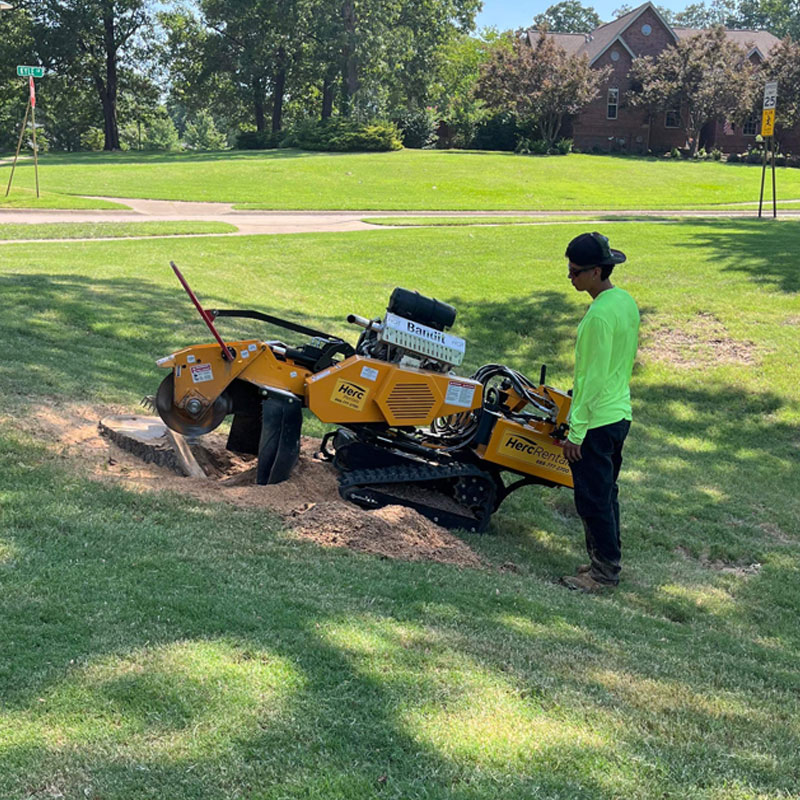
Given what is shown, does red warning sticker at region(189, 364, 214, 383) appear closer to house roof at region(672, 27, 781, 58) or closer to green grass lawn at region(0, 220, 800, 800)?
green grass lawn at region(0, 220, 800, 800)

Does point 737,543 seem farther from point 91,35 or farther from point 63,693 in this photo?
point 91,35

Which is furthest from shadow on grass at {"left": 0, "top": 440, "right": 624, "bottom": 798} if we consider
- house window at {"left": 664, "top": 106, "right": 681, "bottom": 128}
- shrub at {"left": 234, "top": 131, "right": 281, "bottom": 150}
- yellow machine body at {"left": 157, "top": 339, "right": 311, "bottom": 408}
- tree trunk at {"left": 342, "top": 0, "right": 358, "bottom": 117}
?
house window at {"left": 664, "top": 106, "right": 681, "bottom": 128}

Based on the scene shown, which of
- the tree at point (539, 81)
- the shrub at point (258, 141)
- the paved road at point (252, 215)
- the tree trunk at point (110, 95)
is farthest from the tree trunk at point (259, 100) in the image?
the paved road at point (252, 215)

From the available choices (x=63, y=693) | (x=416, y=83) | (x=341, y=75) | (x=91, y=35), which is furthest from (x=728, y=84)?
(x=63, y=693)

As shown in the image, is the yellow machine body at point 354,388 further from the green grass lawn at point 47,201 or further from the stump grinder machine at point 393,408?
the green grass lawn at point 47,201

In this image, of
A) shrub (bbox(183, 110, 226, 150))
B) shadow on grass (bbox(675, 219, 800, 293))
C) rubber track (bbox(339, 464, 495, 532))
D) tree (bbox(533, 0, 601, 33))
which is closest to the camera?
rubber track (bbox(339, 464, 495, 532))

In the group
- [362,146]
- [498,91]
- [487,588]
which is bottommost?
[487,588]

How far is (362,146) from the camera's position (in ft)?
160

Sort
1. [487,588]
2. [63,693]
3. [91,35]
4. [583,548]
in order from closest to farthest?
1. [63,693]
2. [487,588]
3. [583,548]
4. [91,35]

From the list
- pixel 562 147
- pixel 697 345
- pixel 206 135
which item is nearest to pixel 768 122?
pixel 697 345

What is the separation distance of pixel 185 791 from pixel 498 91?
55068 mm

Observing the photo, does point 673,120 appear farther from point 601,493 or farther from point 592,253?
point 601,493

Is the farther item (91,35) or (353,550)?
(91,35)

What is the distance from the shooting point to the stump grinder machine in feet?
19.4
